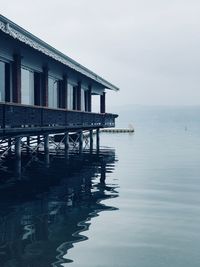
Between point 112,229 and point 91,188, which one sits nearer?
point 112,229

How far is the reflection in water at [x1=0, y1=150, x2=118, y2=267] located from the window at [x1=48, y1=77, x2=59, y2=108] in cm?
617

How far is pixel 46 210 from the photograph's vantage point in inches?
491

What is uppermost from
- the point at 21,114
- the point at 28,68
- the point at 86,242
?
the point at 28,68

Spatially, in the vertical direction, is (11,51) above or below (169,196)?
above

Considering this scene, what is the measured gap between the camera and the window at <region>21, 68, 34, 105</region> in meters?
21.9

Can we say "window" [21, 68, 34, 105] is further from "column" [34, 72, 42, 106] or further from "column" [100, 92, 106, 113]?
"column" [100, 92, 106, 113]

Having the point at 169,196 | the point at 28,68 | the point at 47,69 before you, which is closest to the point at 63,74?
the point at 47,69

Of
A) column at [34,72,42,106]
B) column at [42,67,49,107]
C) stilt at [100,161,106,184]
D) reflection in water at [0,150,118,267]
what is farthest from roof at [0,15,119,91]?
stilt at [100,161,106,184]

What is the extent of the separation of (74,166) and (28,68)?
700 cm

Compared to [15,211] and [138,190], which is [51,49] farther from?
[15,211]

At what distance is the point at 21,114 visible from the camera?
642 inches

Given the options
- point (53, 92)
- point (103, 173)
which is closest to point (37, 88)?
point (53, 92)

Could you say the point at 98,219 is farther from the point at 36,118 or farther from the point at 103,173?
the point at 103,173

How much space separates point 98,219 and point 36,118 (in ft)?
26.4
